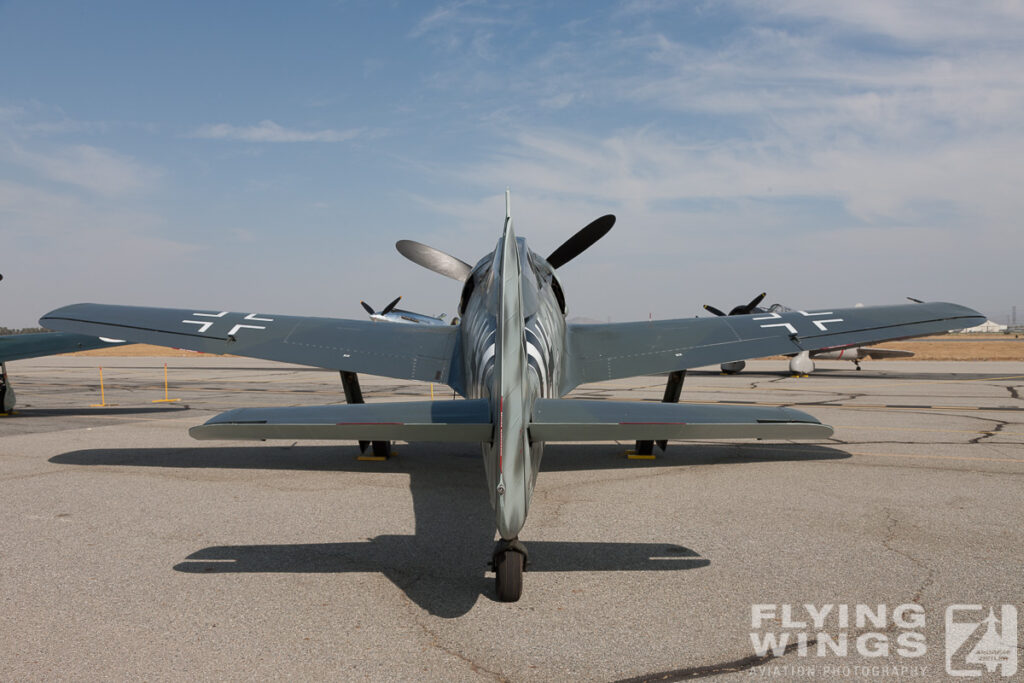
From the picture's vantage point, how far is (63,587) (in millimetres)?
4930

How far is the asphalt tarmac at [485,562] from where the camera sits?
3896mm

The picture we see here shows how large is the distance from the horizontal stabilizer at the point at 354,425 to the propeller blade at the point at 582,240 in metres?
7.49

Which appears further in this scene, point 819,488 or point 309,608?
point 819,488

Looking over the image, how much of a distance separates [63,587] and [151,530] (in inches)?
57.8

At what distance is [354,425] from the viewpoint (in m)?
4.87

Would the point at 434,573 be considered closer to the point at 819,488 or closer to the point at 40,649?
the point at 40,649

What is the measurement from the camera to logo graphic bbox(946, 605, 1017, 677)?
12.2 feet

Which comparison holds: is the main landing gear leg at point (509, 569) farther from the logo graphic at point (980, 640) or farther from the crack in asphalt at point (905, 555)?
the crack in asphalt at point (905, 555)

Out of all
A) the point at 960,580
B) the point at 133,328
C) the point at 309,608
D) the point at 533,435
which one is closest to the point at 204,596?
the point at 309,608

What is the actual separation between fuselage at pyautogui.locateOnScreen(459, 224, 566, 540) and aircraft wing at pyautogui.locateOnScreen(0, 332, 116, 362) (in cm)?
1160

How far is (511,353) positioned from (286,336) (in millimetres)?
7034

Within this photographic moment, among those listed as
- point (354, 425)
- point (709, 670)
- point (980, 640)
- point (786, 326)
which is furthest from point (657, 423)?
point (786, 326)

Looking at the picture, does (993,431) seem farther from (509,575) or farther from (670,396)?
(509,575)

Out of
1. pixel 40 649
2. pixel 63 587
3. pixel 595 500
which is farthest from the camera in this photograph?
pixel 595 500
